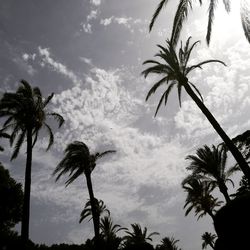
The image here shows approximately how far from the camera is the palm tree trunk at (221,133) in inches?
766

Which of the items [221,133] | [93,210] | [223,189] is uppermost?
[93,210]

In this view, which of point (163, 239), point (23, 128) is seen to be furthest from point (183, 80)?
point (163, 239)

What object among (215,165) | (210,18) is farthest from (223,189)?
(210,18)

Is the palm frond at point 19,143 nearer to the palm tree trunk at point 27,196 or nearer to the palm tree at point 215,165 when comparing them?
the palm tree trunk at point 27,196

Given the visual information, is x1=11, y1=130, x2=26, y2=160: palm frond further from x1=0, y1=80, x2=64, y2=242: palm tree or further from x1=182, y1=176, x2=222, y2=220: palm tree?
x1=182, y1=176, x2=222, y2=220: palm tree

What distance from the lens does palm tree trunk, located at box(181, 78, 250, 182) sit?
1945cm

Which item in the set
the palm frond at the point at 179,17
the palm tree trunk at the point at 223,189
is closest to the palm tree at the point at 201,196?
the palm tree trunk at the point at 223,189

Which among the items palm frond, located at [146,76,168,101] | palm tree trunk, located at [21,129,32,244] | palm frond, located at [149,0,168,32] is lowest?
palm tree trunk, located at [21,129,32,244]

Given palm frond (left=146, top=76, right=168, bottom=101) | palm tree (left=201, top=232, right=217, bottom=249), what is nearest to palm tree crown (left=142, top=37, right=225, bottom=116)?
palm frond (left=146, top=76, right=168, bottom=101)

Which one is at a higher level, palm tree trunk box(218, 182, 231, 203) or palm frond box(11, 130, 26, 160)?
palm frond box(11, 130, 26, 160)

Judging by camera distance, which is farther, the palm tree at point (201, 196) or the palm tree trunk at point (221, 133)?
the palm tree at point (201, 196)

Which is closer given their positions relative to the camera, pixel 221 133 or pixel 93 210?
pixel 221 133

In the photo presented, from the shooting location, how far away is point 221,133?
2117 cm

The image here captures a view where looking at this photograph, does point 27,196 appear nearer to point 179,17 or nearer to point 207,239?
point 179,17
